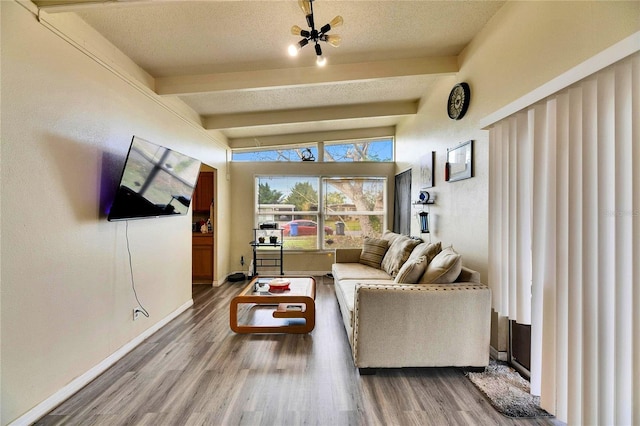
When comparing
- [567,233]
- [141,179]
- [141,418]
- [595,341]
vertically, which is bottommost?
[141,418]

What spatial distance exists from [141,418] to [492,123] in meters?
3.26

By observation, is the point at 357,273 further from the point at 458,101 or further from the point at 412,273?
the point at 458,101

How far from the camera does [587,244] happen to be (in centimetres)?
138

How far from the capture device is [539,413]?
1.68 metres

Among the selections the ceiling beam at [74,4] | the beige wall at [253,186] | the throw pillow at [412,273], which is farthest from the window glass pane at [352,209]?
the ceiling beam at [74,4]

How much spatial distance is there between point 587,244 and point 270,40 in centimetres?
266

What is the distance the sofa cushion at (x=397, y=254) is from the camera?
3288 millimetres

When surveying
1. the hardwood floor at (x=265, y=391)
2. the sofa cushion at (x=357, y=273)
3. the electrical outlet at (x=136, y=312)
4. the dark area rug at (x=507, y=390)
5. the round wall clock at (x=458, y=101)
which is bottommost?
the hardwood floor at (x=265, y=391)

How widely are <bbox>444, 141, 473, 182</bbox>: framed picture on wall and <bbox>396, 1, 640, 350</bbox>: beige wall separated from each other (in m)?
0.07

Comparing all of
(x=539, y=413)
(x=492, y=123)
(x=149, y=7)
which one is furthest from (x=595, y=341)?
(x=149, y=7)

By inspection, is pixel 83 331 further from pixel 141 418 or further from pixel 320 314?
pixel 320 314

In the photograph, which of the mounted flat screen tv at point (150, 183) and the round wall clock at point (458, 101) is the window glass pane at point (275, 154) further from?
the round wall clock at point (458, 101)

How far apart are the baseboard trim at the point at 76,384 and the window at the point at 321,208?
2.98 m

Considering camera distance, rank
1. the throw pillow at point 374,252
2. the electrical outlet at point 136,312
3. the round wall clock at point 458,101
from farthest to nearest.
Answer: the throw pillow at point 374,252 → the round wall clock at point 458,101 → the electrical outlet at point 136,312
